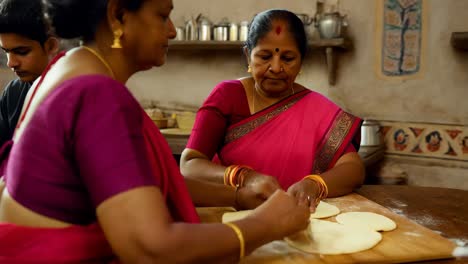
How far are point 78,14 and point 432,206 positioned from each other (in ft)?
4.59

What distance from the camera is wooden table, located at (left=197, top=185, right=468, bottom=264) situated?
1.38 metres

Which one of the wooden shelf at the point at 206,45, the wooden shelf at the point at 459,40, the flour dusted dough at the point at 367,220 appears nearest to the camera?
the flour dusted dough at the point at 367,220

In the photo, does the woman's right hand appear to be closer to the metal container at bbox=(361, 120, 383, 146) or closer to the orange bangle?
the orange bangle

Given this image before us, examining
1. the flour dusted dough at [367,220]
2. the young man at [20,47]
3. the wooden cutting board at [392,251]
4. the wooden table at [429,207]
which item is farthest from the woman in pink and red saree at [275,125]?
the young man at [20,47]

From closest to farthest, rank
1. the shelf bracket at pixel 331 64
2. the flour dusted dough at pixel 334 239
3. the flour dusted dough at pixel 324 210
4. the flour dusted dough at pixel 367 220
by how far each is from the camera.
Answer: the flour dusted dough at pixel 334 239, the flour dusted dough at pixel 367 220, the flour dusted dough at pixel 324 210, the shelf bracket at pixel 331 64

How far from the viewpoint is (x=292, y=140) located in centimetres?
193

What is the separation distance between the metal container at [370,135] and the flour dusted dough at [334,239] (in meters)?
2.28

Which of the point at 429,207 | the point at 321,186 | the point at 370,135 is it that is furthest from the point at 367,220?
the point at 370,135

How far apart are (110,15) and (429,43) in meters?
3.07

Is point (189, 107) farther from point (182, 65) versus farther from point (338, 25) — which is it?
point (338, 25)

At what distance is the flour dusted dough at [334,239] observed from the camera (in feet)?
3.74

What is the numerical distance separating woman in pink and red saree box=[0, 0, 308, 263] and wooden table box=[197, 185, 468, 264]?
55 cm

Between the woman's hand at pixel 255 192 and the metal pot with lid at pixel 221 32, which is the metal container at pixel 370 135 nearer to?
the metal pot with lid at pixel 221 32

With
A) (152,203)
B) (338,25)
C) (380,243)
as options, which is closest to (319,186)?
(380,243)
